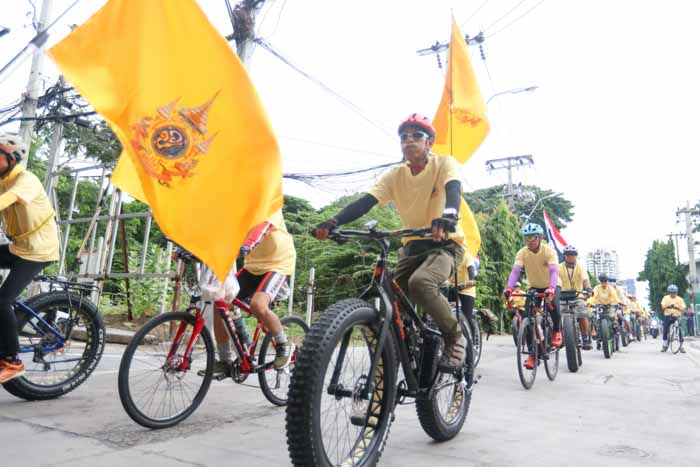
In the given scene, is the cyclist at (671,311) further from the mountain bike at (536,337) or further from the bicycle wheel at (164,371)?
the bicycle wheel at (164,371)

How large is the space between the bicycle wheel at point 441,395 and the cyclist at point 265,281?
1.24 meters

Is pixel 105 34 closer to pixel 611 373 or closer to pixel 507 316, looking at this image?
pixel 611 373

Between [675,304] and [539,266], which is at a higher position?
[539,266]

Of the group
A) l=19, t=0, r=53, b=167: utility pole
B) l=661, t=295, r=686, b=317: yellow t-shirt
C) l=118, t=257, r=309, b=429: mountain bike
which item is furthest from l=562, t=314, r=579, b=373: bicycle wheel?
l=19, t=0, r=53, b=167: utility pole

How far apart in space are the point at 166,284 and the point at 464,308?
5255 mm

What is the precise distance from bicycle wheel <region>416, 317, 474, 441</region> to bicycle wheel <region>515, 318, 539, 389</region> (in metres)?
2.57

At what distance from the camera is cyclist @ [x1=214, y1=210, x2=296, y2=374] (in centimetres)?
412

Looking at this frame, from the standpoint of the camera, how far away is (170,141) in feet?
12.2

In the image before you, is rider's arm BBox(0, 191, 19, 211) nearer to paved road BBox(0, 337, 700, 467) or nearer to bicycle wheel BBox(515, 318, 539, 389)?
paved road BBox(0, 337, 700, 467)

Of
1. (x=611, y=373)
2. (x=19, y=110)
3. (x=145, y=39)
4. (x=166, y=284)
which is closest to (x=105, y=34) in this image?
(x=145, y=39)

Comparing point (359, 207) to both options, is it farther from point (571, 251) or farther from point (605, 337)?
point (605, 337)

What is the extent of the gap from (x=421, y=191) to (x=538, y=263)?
4.59 m

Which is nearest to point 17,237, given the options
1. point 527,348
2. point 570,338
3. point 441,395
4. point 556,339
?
point 441,395

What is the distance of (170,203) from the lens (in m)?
3.66
